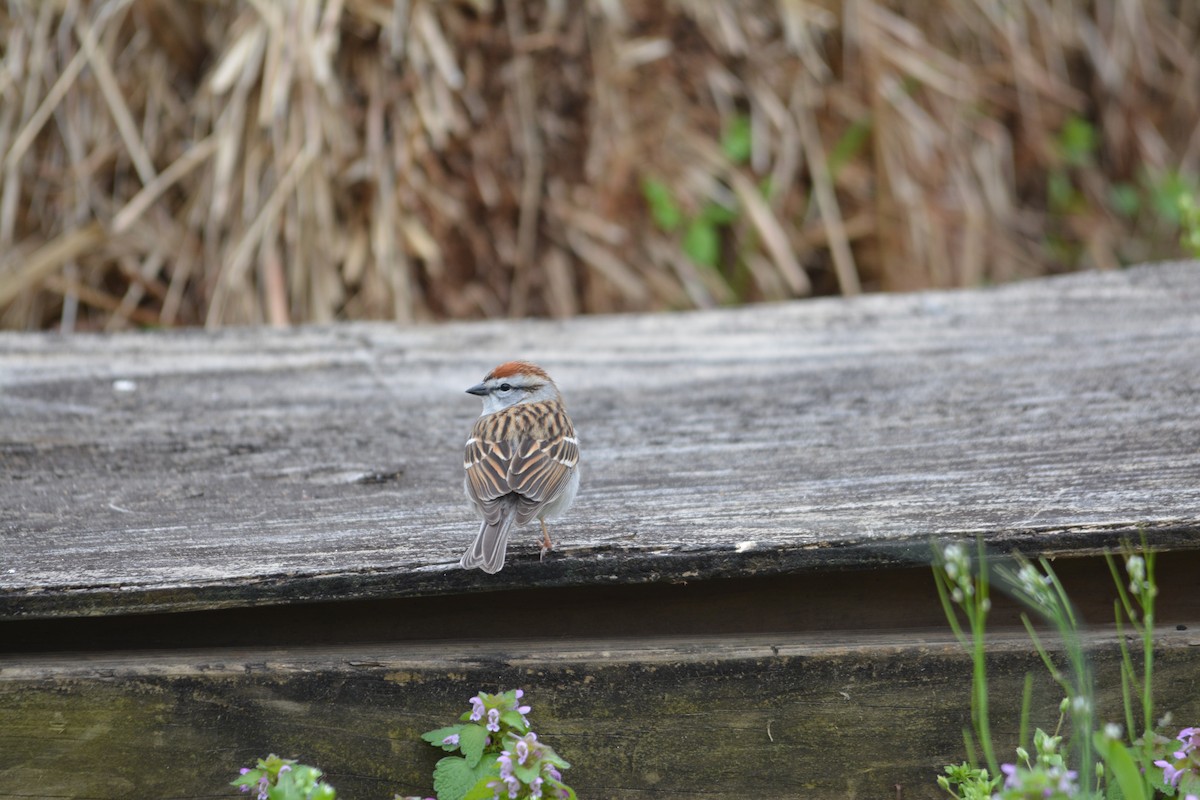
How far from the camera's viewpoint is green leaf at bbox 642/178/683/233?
5891mm

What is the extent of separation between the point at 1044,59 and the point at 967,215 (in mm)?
1184

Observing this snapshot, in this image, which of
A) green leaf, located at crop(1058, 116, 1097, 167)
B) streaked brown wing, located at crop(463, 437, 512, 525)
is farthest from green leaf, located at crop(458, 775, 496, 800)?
green leaf, located at crop(1058, 116, 1097, 167)

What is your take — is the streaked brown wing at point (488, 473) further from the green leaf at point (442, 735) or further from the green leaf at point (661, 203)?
the green leaf at point (661, 203)

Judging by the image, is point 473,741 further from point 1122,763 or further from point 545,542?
point 1122,763

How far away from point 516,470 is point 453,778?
655 mm

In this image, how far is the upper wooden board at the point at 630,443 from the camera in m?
1.86

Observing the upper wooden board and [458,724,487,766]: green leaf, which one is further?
the upper wooden board

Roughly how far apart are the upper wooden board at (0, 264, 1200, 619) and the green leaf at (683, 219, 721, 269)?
5.97ft

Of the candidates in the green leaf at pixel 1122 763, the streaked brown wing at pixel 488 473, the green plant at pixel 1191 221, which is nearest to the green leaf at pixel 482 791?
the streaked brown wing at pixel 488 473

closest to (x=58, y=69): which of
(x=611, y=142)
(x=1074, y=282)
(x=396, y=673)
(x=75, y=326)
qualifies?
(x=75, y=326)

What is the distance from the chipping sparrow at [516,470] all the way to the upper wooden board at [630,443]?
0.13ft

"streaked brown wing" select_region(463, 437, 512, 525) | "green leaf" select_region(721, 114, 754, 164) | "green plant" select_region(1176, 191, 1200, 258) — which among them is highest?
"green leaf" select_region(721, 114, 754, 164)

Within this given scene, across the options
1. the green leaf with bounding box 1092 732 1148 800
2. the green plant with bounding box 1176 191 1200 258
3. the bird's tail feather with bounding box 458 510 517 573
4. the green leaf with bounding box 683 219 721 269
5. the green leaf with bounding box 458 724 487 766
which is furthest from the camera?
the green leaf with bounding box 683 219 721 269

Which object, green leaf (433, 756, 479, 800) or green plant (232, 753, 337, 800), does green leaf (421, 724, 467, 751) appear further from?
green plant (232, 753, 337, 800)
